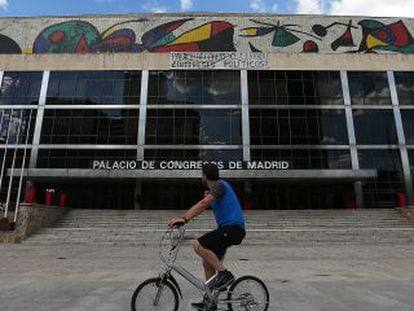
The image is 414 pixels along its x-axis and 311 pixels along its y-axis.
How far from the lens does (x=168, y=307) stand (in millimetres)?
4816

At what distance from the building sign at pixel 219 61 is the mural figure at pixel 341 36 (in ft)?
27.5

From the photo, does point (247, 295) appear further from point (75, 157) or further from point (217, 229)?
point (75, 157)

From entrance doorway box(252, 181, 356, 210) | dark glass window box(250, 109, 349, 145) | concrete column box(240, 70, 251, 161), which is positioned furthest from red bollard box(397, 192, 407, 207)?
concrete column box(240, 70, 251, 161)

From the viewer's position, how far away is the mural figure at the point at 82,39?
1799 inches

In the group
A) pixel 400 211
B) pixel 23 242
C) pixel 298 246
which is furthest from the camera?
pixel 400 211

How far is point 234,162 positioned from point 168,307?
103 ft

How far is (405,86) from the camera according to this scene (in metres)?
41.6

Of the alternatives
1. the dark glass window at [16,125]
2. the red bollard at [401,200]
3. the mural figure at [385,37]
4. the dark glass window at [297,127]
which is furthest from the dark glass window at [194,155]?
the mural figure at [385,37]

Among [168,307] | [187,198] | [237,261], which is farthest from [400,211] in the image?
[168,307]

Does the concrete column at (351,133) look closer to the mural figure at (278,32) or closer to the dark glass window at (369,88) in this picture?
the dark glass window at (369,88)

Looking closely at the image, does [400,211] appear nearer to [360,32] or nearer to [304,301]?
[360,32]

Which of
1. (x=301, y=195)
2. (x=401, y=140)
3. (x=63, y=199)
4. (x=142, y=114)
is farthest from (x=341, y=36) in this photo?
(x=63, y=199)

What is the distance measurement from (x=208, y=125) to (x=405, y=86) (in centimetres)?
2017

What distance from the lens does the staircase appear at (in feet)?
72.4
